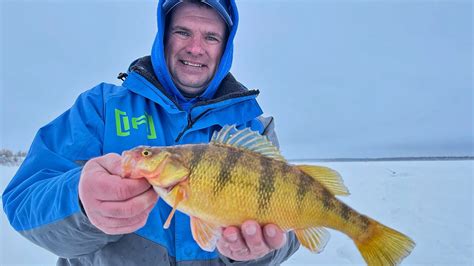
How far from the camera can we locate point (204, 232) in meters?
2.00

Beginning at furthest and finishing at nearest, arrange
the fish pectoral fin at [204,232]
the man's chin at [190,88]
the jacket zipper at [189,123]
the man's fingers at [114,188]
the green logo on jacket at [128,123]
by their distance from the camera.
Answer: the man's chin at [190,88] → the jacket zipper at [189,123] → the green logo on jacket at [128,123] → the fish pectoral fin at [204,232] → the man's fingers at [114,188]

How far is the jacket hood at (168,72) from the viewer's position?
2.95 meters

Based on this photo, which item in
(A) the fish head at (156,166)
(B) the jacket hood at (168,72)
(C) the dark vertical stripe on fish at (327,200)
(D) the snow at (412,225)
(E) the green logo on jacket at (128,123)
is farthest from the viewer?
(D) the snow at (412,225)

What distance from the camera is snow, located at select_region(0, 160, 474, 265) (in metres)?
5.28

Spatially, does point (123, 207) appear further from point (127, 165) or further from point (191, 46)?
point (191, 46)

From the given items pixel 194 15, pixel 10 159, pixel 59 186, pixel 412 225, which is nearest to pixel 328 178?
pixel 59 186

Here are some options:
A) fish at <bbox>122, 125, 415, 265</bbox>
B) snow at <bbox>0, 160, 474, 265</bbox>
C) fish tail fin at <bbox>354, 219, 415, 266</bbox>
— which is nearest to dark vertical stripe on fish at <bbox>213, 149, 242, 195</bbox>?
fish at <bbox>122, 125, 415, 265</bbox>

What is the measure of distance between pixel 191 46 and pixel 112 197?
171cm

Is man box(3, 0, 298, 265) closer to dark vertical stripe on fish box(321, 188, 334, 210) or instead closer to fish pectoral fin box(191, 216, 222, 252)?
fish pectoral fin box(191, 216, 222, 252)

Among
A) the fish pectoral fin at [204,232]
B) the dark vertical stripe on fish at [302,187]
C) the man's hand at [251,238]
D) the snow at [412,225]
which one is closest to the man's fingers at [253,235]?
the man's hand at [251,238]

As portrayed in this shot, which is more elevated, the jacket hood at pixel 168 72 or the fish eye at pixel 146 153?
the jacket hood at pixel 168 72

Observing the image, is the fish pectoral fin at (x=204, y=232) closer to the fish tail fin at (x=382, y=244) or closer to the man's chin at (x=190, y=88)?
the fish tail fin at (x=382, y=244)

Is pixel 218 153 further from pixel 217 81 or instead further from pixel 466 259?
pixel 466 259

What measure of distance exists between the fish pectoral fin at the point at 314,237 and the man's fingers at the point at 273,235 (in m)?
0.20
